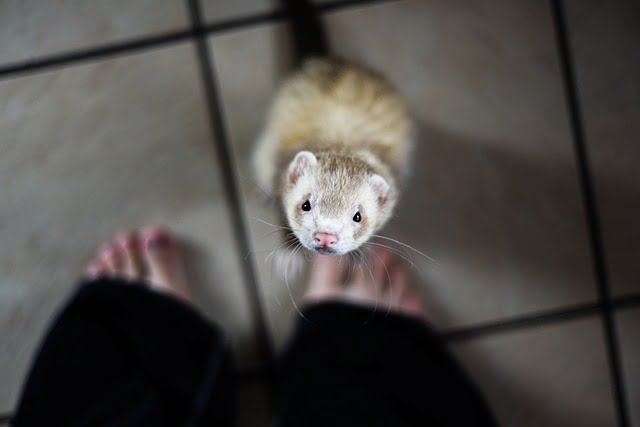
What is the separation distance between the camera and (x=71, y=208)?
0.86 metres

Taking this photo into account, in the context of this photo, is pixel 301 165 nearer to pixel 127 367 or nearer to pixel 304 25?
pixel 304 25

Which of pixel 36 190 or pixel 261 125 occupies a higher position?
pixel 261 125

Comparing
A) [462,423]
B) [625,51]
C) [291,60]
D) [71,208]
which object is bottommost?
[462,423]

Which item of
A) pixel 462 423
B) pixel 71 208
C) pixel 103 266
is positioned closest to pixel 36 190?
pixel 71 208

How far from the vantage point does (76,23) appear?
83 cm

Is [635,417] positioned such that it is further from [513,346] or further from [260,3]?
[260,3]

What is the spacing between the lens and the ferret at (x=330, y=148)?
0.46 meters

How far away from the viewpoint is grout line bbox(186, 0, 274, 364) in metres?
0.84

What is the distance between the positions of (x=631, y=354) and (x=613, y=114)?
0.45 meters

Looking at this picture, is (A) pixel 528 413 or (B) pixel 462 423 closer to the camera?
(B) pixel 462 423

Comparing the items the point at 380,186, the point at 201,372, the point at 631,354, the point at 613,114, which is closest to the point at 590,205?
the point at 613,114

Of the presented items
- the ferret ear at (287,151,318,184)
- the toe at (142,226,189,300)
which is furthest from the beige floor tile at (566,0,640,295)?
the toe at (142,226,189,300)

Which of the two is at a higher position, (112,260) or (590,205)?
(590,205)

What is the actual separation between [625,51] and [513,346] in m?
0.58
